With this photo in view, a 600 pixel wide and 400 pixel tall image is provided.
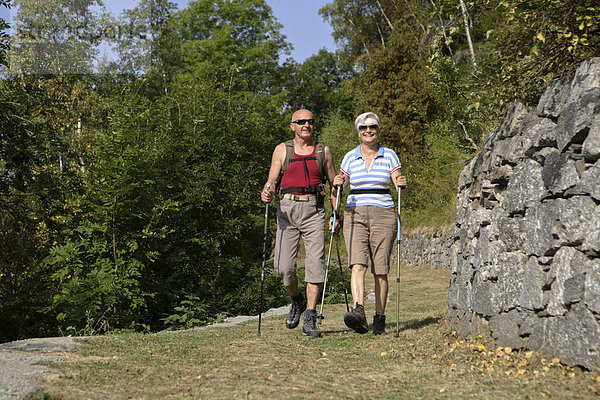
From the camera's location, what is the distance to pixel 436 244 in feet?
63.7

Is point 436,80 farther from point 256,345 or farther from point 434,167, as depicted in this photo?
point 434,167

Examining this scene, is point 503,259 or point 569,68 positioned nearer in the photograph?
point 503,259

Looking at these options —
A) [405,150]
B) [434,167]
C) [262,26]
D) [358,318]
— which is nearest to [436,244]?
[434,167]

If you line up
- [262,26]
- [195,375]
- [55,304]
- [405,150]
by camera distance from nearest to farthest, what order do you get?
[195,375], [55,304], [405,150], [262,26]

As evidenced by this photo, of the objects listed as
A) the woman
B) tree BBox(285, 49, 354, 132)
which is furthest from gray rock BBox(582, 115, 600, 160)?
tree BBox(285, 49, 354, 132)

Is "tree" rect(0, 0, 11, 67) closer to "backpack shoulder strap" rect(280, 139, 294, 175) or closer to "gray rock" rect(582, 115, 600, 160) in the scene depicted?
"backpack shoulder strap" rect(280, 139, 294, 175)

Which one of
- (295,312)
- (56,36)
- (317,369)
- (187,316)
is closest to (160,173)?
(187,316)

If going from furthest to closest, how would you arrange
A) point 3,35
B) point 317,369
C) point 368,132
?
point 3,35 → point 368,132 → point 317,369

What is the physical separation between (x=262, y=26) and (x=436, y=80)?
29.6 meters

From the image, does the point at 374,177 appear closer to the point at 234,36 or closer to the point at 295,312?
the point at 295,312

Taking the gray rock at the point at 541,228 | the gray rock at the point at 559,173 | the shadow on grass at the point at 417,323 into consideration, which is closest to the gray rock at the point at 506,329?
the gray rock at the point at 541,228

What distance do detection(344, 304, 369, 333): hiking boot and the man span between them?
0.46 meters

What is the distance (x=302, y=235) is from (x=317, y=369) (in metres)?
2.11

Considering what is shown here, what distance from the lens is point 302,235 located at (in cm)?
673
